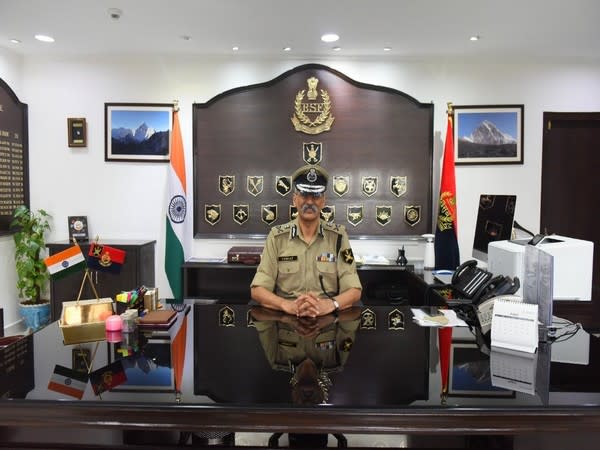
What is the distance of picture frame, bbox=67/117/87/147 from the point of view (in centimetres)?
426

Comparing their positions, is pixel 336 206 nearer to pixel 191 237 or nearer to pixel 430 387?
pixel 191 237

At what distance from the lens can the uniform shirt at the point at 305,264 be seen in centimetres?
224

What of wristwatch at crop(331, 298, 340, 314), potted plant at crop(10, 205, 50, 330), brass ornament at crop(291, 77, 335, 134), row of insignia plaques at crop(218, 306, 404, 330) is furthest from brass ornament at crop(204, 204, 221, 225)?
wristwatch at crop(331, 298, 340, 314)

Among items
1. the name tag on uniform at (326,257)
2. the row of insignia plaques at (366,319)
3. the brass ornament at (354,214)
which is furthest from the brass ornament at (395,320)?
the brass ornament at (354,214)

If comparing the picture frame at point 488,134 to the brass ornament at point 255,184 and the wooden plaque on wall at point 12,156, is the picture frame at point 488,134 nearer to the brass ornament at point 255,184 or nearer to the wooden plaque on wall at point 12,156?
the brass ornament at point 255,184

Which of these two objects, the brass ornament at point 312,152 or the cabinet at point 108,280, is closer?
the cabinet at point 108,280

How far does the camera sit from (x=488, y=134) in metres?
4.23

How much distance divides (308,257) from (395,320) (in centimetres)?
72

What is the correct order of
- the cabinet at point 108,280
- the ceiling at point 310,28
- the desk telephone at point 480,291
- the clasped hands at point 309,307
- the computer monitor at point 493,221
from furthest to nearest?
the cabinet at point 108,280
the ceiling at point 310,28
the computer monitor at point 493,221
the clasped hands at point 309,307
the desk telephone at point 480,291

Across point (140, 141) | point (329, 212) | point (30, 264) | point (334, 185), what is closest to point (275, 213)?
point (329, 212)

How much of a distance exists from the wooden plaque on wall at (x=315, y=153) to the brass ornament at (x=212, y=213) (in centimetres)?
1

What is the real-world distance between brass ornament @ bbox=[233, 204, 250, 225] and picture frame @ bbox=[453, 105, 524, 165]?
2246 mm

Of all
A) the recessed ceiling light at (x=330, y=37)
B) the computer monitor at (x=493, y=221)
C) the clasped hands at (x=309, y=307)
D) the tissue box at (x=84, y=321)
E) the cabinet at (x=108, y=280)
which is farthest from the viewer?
the cabinet at (x=108, y=280)

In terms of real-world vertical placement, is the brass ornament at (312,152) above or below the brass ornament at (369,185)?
above
